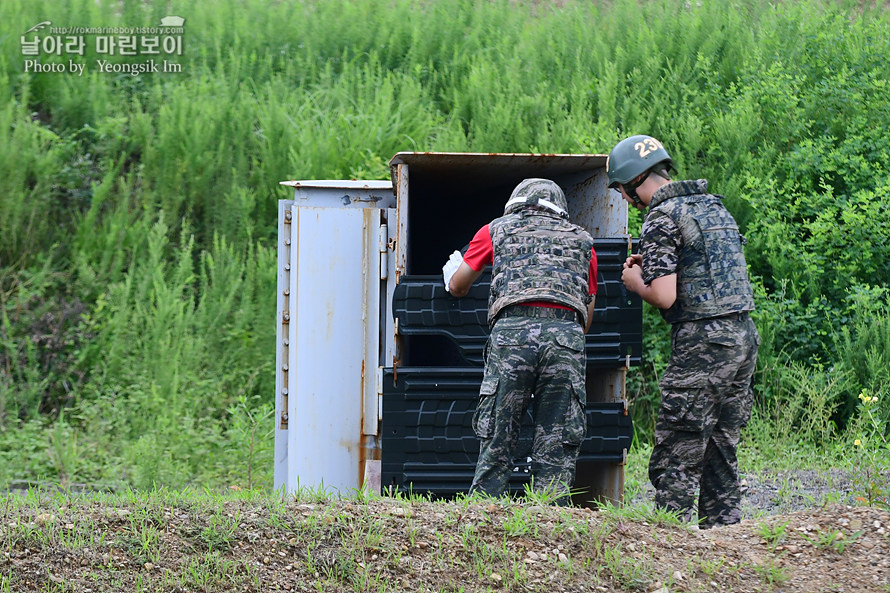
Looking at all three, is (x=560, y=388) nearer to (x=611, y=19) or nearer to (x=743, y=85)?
(x=743, y=85)

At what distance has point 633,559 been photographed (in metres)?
3.33

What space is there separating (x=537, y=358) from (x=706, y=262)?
0.90m

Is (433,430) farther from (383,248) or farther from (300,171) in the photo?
(300,171)

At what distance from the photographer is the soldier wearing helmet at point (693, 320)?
13.6 ft

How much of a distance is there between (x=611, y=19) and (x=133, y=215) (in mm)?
5929

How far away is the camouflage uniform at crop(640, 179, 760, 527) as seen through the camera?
4156mm

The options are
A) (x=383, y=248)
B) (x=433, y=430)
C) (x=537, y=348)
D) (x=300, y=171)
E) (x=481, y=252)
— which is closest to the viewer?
(x=537, y=348)

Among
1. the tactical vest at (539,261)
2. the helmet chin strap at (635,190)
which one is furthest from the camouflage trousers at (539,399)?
the helmet chin strap at (635,190)

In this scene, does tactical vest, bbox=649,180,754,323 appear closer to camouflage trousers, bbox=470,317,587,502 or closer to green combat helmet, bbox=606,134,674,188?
green combat helmet, bbox=606,134,674,188

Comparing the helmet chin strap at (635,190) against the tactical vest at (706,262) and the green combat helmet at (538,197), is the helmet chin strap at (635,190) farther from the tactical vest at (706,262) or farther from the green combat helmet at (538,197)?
the green combat helmet at (538,197)

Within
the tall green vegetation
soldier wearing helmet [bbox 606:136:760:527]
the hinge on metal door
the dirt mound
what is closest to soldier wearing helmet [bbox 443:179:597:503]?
soldier wearing helmet [bbox 606:136:760:527]

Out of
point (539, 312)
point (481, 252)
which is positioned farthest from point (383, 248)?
point (539, 312)

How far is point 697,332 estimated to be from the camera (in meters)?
4.19

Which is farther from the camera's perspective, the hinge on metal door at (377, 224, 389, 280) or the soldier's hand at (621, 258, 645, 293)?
the hinge on metal door at (377, 224, 389, 280)
